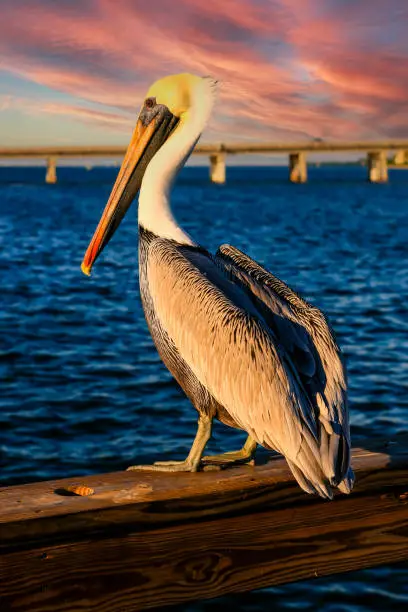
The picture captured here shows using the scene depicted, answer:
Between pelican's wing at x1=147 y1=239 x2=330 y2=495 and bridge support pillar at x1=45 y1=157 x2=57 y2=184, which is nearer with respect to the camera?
pelican's wing at x1=147 y1=239 x2=330 y2=495

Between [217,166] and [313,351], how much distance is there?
10207 centimetres

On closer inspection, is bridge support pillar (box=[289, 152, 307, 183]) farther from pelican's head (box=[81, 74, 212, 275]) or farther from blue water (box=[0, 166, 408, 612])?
pelican's head (box=[81, 74, 212, 275])

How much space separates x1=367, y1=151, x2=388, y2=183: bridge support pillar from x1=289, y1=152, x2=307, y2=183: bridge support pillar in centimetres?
788

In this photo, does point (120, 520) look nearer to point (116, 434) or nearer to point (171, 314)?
point (171, 314)

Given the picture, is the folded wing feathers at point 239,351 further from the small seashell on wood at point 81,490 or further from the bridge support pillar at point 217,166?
the bridge support pillar at point 217,166

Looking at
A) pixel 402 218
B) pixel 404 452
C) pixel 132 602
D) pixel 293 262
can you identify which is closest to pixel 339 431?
pixel 404 452

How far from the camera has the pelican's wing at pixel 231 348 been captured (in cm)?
323

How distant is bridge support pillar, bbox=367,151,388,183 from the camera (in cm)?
10865

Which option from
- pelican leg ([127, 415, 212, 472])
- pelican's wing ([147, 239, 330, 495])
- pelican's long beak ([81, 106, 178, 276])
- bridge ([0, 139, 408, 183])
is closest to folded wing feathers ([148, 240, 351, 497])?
pelican's wing ([147, 239, 330, 495])

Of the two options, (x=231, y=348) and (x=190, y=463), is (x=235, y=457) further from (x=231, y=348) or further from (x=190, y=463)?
(x=231, y=348)

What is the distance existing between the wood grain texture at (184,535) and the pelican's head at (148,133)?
147 cm

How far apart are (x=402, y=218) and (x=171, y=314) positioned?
51.7 m

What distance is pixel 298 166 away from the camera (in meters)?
106

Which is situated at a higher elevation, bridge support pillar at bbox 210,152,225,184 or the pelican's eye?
the pelican's eye
